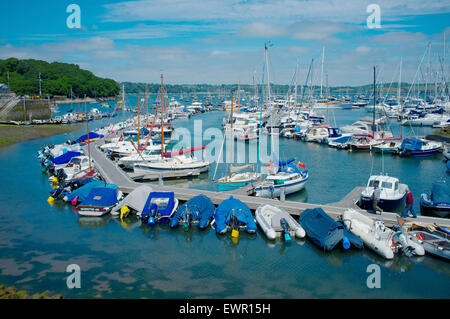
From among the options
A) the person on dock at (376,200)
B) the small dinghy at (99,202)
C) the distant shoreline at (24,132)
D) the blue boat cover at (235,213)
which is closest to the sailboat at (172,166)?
the small dinghy at (99,202)

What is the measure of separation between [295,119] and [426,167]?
110 ft

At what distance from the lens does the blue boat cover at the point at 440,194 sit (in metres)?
22.2

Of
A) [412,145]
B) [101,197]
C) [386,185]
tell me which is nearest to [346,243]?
[386,185]

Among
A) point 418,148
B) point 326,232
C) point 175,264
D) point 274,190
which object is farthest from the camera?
point 418,148

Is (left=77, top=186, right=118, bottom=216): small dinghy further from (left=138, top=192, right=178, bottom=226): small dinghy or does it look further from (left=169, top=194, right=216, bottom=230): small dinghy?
(left=169, top=194, right=216, bottom=230): small dinghy

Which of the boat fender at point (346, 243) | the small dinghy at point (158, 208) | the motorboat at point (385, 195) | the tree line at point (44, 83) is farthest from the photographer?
the tree line at point (44, 83)

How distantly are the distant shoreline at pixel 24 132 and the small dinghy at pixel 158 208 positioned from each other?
123 feet

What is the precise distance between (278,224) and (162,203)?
7.62 meters

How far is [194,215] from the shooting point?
69.9ft

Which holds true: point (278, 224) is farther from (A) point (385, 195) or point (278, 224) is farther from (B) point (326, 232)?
(A) point (385, 195)

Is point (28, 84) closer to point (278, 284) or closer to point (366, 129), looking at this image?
point (366, 129)

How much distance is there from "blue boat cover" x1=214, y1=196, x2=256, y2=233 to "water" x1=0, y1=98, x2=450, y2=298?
0.64 meters

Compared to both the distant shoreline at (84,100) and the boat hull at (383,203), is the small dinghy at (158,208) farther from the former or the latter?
the distant shoreline at (84,100)
